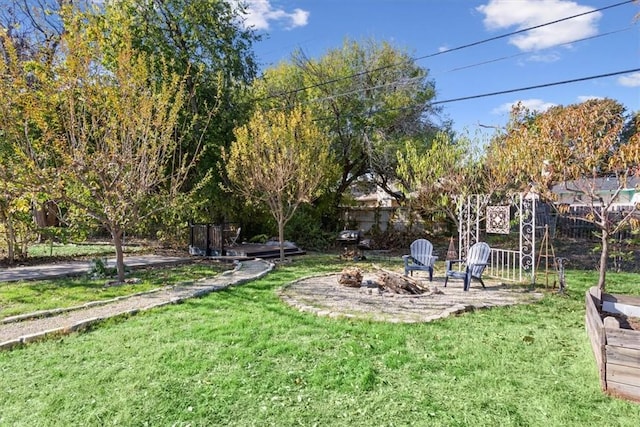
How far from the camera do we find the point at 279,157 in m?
10.3

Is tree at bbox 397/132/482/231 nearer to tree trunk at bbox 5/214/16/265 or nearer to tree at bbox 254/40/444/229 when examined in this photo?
tree at bbox 254/40/444/229

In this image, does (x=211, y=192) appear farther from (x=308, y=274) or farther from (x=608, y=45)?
(x=608, y=45)

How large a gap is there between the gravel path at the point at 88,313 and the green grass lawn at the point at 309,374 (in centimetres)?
25

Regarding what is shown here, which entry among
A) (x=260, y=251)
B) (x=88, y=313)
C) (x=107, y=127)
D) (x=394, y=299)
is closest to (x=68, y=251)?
(x=260, y=251)

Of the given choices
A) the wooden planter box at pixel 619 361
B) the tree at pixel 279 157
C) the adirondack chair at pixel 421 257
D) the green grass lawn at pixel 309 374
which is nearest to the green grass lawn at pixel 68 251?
the tree at pixel 279 157

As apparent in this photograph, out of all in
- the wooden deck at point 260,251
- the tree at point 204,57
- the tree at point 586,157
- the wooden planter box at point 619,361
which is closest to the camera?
the wooden planter box at point 619,361

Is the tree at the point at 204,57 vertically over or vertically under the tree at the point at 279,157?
over

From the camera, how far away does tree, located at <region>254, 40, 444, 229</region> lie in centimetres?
1477

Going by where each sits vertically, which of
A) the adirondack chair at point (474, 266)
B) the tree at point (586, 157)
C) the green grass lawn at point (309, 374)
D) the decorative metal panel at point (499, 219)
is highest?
the tree at point (586, 157)

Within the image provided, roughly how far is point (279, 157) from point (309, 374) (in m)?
7.40

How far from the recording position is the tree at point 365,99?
48.5 feet

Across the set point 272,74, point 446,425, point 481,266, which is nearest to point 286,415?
point 446,425

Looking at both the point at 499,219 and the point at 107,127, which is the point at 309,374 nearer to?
the point at 107,127

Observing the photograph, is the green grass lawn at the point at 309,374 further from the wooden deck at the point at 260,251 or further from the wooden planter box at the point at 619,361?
the wooden deck at the point at 260,251
